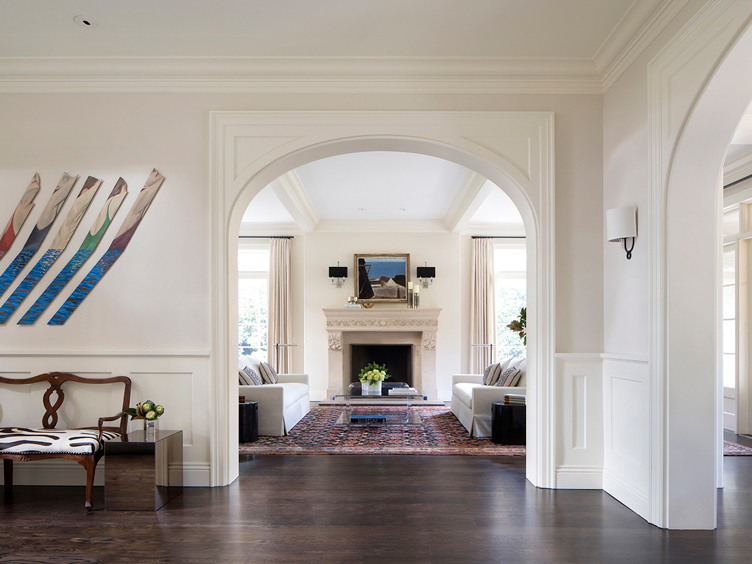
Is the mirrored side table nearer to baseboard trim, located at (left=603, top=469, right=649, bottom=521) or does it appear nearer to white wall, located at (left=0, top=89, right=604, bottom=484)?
white wall, located at (left=0, top=89, right=604, bottom=484)

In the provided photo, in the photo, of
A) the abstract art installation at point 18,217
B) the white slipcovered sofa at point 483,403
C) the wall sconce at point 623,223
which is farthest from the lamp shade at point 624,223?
the abstract art installation at point 18,217

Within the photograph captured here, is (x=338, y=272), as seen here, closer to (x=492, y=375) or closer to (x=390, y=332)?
(x=390, y=332)

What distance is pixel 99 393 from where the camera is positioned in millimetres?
3854

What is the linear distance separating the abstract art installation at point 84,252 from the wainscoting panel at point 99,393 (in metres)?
0.32

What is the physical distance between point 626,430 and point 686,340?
0.78m

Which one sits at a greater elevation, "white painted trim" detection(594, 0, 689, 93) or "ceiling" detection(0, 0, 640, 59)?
"ceiling" detection(0, 0, 640, 59)

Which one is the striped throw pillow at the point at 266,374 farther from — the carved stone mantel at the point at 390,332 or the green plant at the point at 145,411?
the green plant at the point at 145,411

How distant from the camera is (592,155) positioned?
3904 millimetres

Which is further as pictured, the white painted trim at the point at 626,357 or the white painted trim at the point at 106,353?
the white painted trim at the point at 106,353

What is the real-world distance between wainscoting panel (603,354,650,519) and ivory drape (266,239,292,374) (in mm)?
6240

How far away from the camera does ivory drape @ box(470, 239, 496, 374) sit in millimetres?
9180

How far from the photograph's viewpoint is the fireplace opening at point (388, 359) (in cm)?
935

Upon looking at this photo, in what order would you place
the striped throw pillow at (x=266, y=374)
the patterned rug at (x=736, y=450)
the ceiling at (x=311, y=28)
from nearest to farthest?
the ceiling at (x=311, y=28), the patterned rug at (x=736, y=450), the striped throw pillow at (x=266, y=374)

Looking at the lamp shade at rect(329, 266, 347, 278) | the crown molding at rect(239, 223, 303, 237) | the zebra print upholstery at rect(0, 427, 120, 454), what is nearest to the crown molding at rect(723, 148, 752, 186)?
the lamp shade at rect(329, 266, 347, 278)
